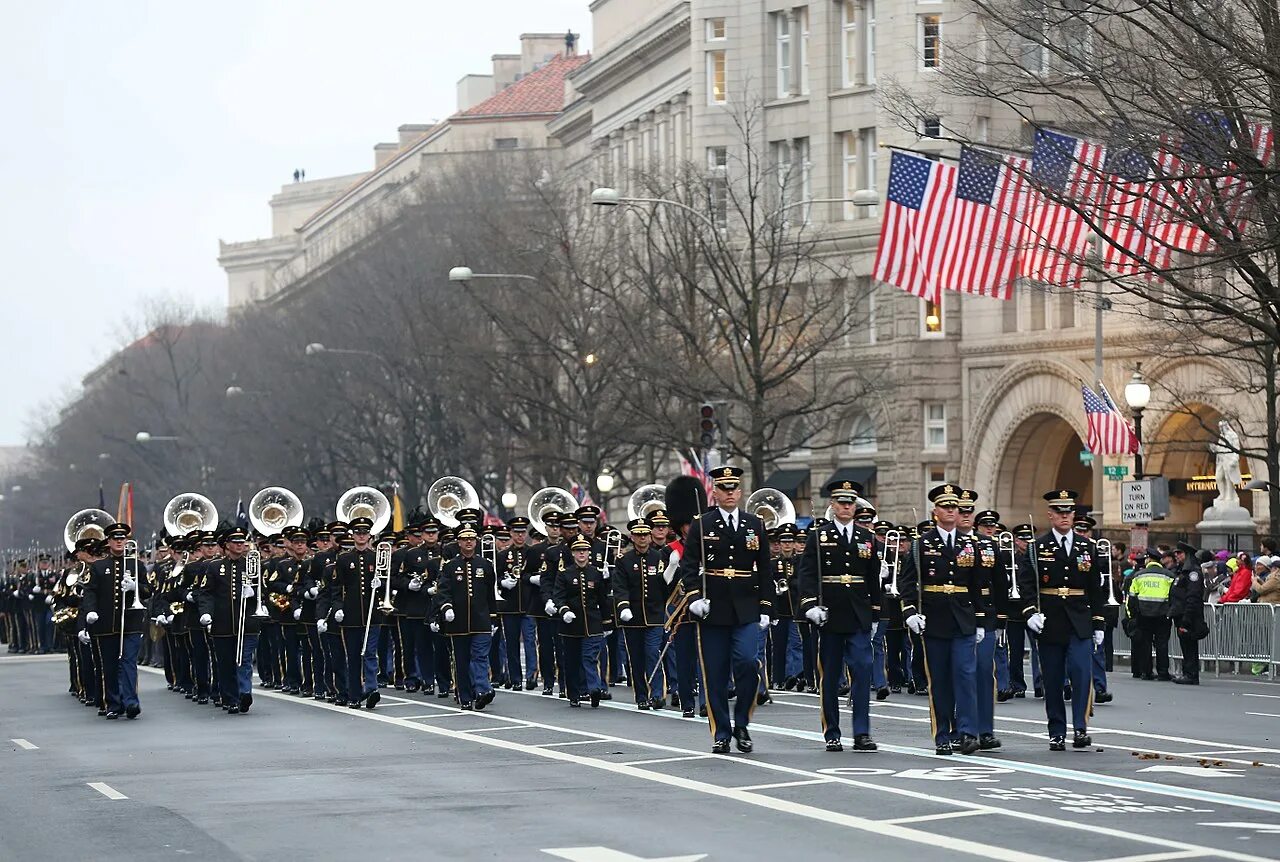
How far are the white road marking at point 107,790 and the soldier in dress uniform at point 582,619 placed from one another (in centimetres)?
846

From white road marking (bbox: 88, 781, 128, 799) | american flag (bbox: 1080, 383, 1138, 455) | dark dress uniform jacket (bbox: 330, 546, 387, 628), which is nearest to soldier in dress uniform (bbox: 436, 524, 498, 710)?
dark dress uniform jacket (bbox: 330, 546, 387, 628)

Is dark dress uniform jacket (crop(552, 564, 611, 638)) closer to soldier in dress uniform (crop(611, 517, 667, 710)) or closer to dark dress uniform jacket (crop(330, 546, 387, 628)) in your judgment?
soldier in dress uniform (crop(611, 517, 667, 710))

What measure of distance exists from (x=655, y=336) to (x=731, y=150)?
791 inches

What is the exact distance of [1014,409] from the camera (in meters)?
58.6

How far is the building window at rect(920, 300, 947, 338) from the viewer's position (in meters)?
55.8

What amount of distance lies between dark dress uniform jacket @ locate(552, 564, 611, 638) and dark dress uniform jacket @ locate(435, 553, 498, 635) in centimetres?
81

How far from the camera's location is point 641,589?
24859 millimetres

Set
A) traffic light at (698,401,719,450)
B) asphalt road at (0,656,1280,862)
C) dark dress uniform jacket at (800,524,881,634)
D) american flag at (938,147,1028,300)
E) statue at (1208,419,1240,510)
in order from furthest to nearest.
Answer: statue at (1208,419,1240,510), traffic light at (698,401,719,450), american flag at (938,147,1028,300), dark dress uniform jacket at (800,524,881,634), asphalt road at (0,656,1280,862)

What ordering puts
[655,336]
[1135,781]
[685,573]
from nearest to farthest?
1. [1135,781]
2. [685,573]
3. [655,336]

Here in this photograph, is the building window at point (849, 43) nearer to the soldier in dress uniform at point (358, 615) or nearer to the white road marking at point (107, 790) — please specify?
the soldier in dress uniform at point (358, 615)

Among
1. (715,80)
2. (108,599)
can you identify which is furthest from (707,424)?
(715,80)

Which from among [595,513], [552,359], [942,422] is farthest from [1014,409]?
[595,513]

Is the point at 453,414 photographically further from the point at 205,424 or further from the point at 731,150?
the point at 205,424

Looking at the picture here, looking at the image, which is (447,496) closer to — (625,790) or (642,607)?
(642,607)
